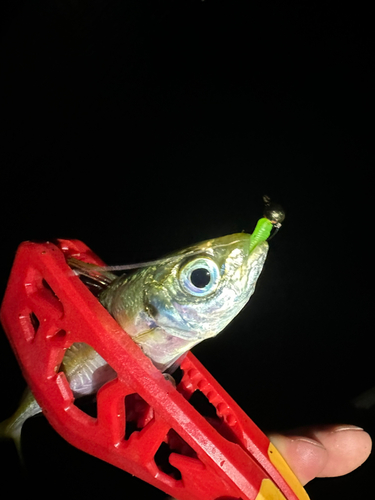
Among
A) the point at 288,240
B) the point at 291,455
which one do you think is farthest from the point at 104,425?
the point at 288,240

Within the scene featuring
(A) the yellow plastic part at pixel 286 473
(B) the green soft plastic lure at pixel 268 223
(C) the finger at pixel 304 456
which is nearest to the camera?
(B) the green soft plastic lure at pixel 268 223

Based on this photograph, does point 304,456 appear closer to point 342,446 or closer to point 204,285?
point 342,446

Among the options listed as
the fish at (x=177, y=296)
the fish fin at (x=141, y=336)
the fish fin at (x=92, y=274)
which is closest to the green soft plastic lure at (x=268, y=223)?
the fish at (x=177, y=296)

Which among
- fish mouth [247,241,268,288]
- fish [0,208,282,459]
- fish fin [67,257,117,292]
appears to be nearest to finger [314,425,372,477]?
fish [0,208,282,459]

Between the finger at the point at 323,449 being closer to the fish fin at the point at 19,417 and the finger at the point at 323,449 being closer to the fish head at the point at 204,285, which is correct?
the fish head at the point at 204,285

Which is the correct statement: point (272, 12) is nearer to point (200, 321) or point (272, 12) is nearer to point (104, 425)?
point (200, 321)

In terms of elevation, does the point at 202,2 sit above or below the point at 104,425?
above

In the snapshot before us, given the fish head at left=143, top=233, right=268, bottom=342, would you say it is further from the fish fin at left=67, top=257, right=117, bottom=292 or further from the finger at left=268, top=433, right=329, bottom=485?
the finger at left=268, top=433, right=329, bottom=485

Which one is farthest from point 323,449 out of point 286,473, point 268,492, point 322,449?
point 268,492
